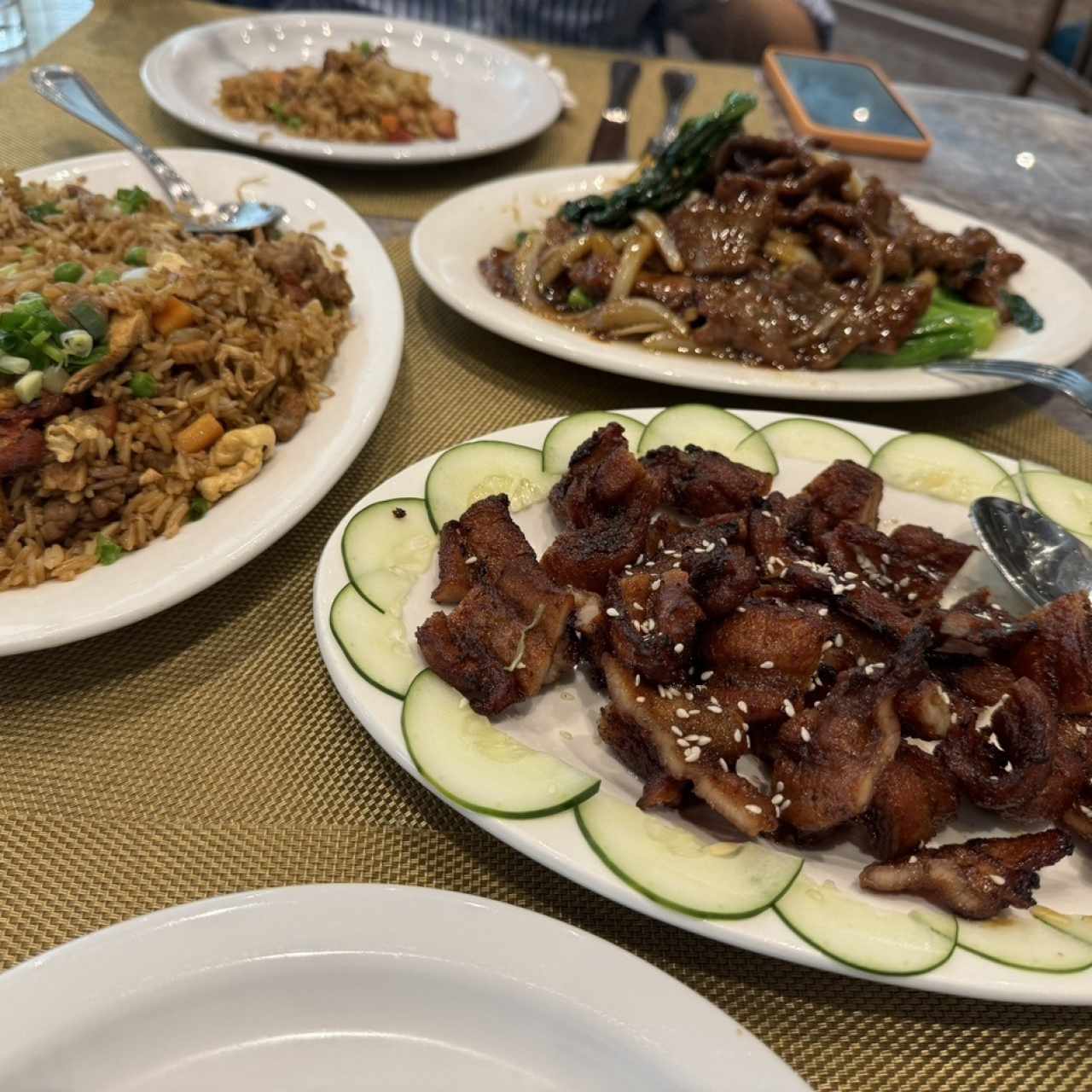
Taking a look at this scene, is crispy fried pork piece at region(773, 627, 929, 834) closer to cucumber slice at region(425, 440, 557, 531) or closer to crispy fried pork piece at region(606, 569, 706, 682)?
crispy fried pork piece at region(606, 569, 706, 682)

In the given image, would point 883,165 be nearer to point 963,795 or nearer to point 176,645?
point 963,795

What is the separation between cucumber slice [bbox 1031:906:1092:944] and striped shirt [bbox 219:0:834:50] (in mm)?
5723

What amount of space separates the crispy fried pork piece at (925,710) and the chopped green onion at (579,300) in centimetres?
190

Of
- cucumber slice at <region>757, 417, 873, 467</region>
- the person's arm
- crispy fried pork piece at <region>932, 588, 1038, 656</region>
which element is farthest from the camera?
the person's arm

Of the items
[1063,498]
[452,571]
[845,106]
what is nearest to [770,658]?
[452,571]

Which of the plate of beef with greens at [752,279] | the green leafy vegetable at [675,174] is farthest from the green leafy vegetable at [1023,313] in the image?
the green leafy vegetable at [675,174]

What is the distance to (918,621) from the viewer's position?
5.51ft

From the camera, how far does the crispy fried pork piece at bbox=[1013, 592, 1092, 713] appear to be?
1.63 meters

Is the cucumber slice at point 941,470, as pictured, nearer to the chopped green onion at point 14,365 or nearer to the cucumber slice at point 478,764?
the cucumber slice at point 478,764

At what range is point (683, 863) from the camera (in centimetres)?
140

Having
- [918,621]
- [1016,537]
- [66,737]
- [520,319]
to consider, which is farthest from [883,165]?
[66,737]

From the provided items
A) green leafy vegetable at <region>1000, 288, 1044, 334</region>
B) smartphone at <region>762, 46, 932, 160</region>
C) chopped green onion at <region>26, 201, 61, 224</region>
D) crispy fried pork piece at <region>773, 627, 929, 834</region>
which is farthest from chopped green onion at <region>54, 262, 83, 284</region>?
smartphone at <region>762, 46, 932, 160</region>

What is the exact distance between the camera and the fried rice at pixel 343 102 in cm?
374

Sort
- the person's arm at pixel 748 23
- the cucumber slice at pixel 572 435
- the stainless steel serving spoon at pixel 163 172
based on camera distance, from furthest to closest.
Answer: the person's arm at pixel 748 23 → the stainless steel serving spoon at pixel 163 172 → the cucumber slice at pixel 572 435
